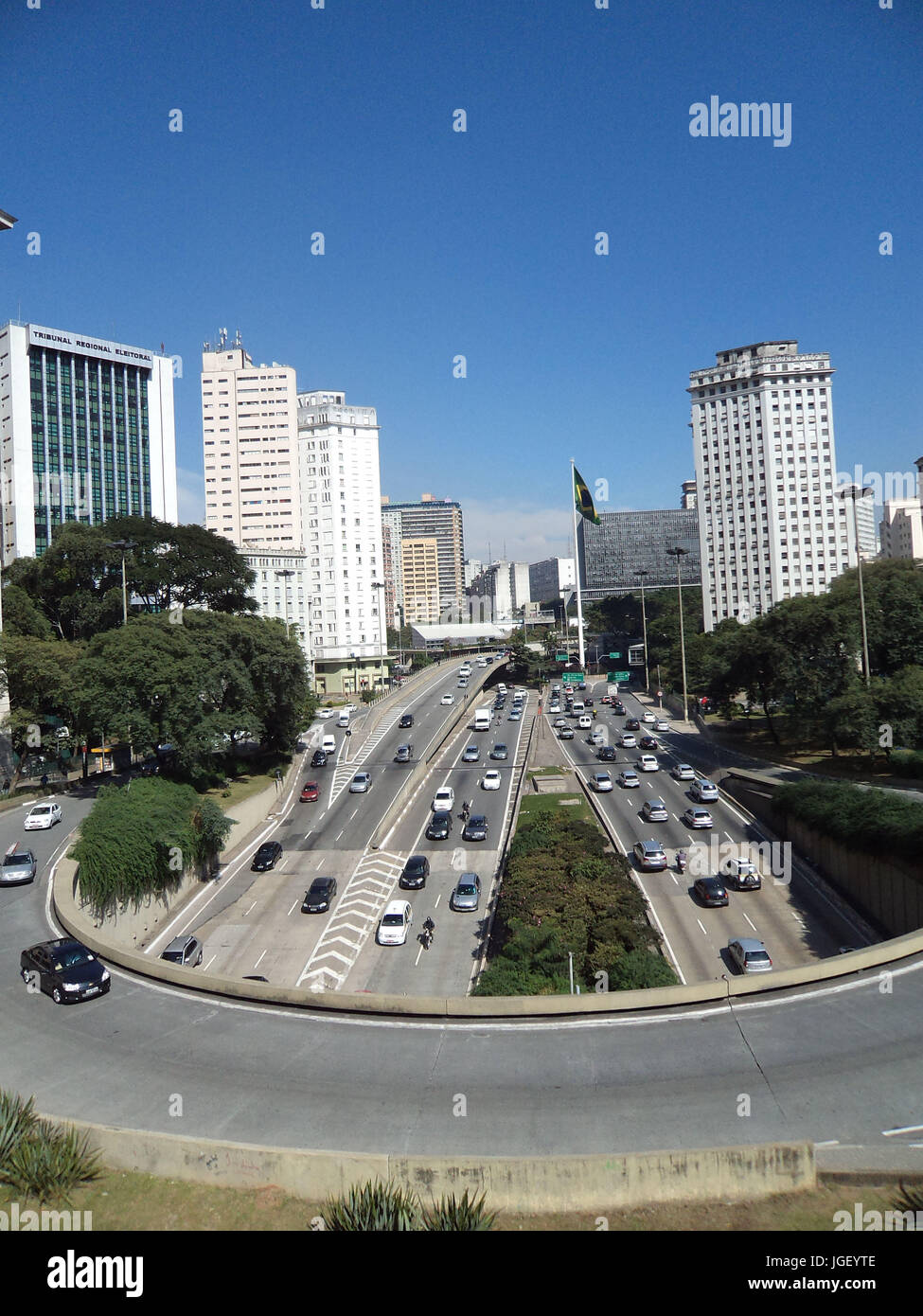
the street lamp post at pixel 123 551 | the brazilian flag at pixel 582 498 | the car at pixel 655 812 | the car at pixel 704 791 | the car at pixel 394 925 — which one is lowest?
the car at pixel 394 925

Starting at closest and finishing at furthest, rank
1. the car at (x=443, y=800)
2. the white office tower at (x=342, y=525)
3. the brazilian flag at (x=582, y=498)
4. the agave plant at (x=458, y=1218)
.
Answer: the agave plant at (x=458, y=1218)
the car at (x=443, y=800)
the brazilian flag at (x=582, y=498)
the white office tower at (x=342, y=525)

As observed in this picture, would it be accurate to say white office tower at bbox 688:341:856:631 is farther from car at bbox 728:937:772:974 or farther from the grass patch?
the grass patch

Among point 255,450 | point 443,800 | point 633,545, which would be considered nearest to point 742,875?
point 443,800

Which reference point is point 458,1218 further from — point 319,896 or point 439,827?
point 439,827

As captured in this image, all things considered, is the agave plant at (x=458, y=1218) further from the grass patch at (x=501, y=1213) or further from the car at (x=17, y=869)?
the car at (x=17, y=869)

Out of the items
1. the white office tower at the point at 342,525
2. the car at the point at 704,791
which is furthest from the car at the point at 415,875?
the white office tower at the point at 342,525

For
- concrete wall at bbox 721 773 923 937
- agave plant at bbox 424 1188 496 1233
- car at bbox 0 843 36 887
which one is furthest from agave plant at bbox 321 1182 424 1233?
car at bbox 0 843 36 887

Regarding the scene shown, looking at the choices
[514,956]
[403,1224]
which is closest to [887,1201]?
[403,1224]

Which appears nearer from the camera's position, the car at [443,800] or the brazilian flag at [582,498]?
the car at [443,800]
